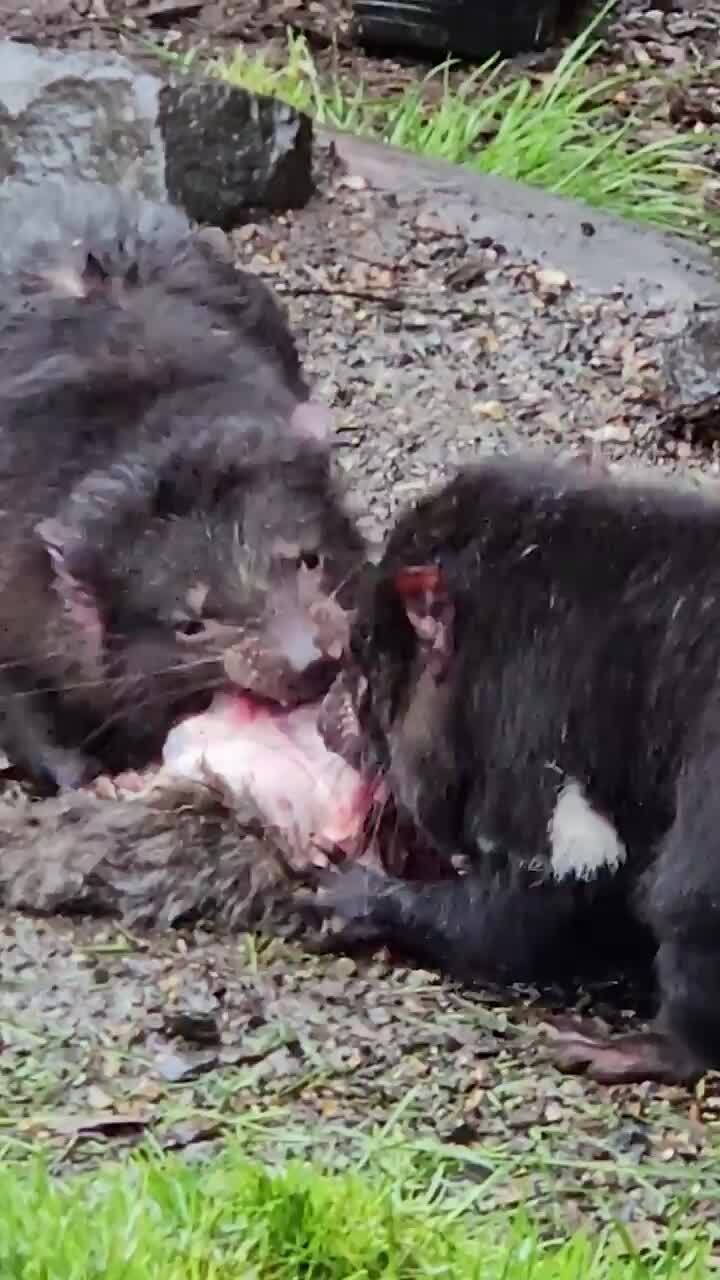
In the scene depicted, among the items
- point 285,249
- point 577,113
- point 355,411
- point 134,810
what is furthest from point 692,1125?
point 577,113

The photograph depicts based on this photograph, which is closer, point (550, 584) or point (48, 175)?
point (550, 584)

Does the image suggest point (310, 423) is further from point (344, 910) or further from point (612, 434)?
point (612, 434)

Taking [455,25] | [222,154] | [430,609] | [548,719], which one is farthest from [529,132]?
[548,719]

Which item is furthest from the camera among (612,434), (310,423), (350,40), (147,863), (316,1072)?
(350,40)

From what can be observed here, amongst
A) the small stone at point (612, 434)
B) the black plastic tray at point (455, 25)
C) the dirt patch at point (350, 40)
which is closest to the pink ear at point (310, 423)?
the small stone at point (612, 434)

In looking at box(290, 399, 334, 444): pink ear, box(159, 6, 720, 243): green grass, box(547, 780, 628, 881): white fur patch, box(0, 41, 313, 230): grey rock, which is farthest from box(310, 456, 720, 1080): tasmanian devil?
box(159, 6, 720, 243): green grass

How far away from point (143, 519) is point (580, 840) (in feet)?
3.17

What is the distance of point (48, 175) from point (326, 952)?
276cm

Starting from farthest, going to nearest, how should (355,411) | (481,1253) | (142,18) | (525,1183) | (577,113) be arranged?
(142,18), (577,113), (355,411), (525,1183), (481,1253)

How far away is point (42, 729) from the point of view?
153 inches

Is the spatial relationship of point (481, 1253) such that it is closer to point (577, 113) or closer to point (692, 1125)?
point (692, 1125)

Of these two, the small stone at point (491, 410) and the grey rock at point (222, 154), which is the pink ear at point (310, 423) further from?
the grey rock at point (222, 154)

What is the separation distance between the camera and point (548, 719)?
330 cm

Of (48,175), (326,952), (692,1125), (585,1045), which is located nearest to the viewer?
(692,1125)
